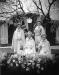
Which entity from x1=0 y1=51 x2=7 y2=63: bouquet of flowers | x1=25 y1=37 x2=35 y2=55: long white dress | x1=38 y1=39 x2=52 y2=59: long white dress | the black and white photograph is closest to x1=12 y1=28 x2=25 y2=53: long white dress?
the black and white photograph

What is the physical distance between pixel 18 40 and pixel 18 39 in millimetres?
19

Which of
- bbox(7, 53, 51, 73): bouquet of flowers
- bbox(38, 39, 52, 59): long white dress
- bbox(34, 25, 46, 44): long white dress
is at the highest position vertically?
bbox(34, 25, 46, 44): long white dress

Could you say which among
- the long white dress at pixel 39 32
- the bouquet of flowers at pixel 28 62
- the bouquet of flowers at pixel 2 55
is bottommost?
the bouquet of flowers at pixel 28 62

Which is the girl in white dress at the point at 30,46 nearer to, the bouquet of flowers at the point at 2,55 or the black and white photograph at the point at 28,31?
the black and white photograph at the point at 28,31

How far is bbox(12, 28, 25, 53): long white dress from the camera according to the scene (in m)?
3.35

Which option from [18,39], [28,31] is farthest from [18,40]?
[28,31]

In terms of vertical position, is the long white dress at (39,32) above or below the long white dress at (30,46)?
above

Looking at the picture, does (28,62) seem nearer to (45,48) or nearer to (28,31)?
(45,48)

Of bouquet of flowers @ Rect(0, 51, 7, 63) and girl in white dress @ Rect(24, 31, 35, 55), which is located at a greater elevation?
girl in white dress @ Rect(24, 31, 35, 55)

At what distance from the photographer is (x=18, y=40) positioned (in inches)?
133

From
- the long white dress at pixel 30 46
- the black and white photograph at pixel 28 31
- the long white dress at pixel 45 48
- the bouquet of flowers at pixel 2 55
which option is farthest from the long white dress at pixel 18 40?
the long white dress at pixel 45 48

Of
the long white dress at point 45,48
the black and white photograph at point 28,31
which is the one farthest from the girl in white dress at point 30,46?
the long white dress at point 45,48

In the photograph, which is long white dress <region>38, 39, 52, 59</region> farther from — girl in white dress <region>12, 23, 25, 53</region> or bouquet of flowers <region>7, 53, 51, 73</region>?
girl in white dress <region>12, 23, 25, 53</region>

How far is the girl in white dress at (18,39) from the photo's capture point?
3.35m
